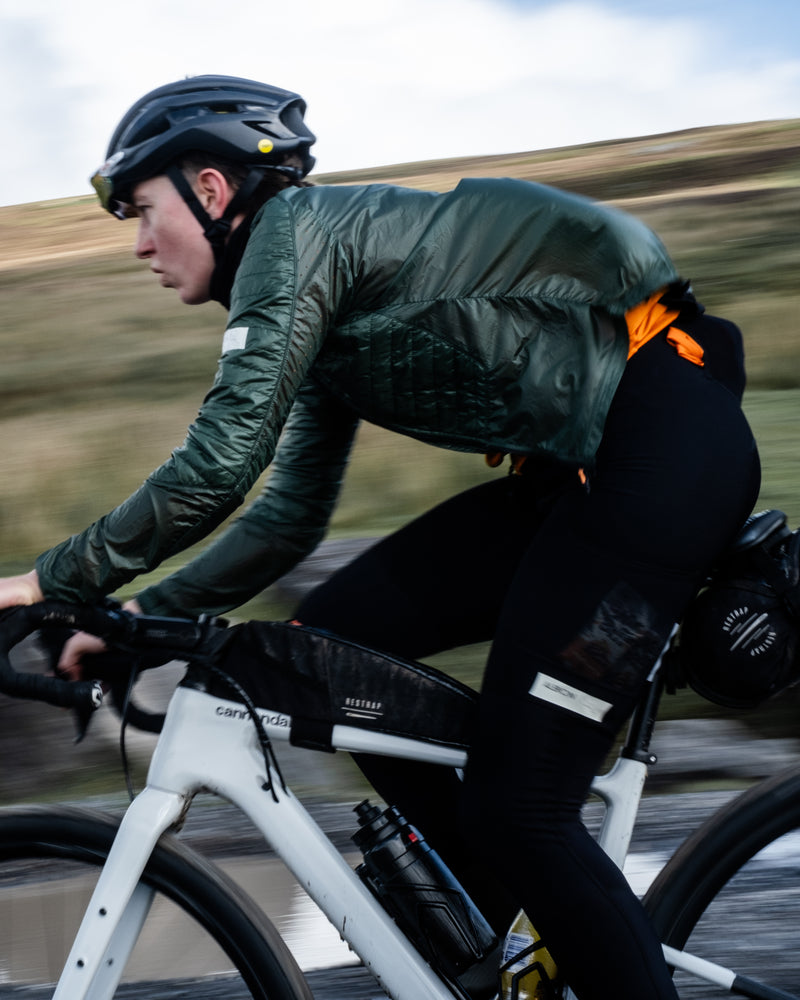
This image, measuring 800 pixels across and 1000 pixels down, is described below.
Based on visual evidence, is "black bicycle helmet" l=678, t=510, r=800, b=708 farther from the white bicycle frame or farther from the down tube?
the down tube

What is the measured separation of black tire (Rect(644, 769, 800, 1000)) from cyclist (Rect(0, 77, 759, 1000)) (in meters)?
0.13

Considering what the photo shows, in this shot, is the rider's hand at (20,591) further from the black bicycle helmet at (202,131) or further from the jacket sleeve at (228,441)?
the black bicycle helmet at (202,131)

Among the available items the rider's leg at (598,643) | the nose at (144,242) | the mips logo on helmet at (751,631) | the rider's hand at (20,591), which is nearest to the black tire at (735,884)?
the rider's leg at (598,643)

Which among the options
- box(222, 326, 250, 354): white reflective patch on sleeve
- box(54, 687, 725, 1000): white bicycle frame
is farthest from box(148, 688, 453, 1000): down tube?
box(222, 326, 250, 354): white reflective patch on sleeve

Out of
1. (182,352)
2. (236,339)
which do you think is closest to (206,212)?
(236,339)

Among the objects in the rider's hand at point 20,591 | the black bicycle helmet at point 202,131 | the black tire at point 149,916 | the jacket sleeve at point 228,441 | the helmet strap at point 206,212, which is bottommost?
the black tire at point 149,916

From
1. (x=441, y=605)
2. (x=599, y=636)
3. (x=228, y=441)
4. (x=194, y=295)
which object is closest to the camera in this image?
(x=228, y=441)

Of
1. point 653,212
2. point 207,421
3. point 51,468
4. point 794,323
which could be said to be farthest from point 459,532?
Answer: point 653,212

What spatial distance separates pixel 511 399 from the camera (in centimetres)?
173

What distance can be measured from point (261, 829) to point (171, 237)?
92cm

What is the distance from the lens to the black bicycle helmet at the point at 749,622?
171 cm

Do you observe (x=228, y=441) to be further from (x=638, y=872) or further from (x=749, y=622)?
(x=638, y=872)

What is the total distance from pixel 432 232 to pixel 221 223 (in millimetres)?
329

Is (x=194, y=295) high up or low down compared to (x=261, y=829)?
up
